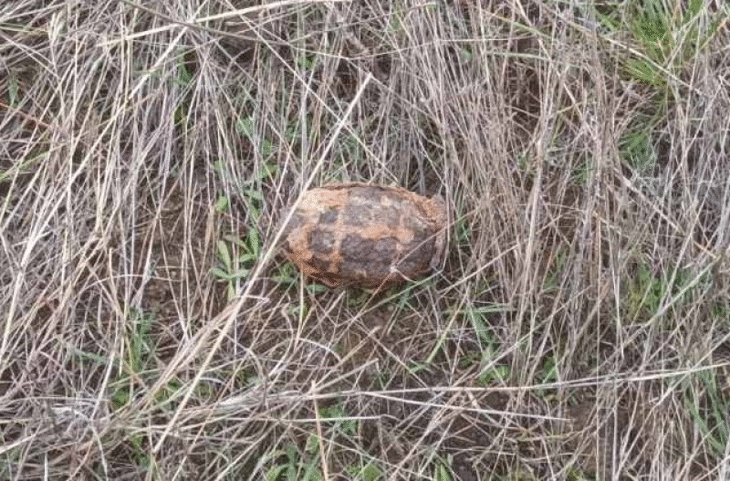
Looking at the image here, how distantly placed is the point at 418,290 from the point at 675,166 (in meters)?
0.70

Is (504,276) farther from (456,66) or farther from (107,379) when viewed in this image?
(107,379)

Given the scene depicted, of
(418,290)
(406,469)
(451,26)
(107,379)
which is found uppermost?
(451,26)

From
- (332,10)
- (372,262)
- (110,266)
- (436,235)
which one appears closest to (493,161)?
(436,235)

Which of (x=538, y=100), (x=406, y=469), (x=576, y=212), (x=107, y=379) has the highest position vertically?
(x=538, y=100)

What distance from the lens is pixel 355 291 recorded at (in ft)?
7.59

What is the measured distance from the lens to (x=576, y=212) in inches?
92.4

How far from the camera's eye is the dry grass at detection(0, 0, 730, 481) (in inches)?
87.3

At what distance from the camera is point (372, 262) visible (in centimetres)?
224

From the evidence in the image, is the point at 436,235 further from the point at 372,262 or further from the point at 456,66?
the point at 456,66

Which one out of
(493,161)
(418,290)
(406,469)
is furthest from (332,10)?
(406,469)

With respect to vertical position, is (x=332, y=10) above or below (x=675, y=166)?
above

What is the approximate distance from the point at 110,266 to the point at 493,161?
96cm

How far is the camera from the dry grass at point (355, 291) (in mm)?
2217

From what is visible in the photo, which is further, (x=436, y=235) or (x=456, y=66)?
(x=456, y=66)
